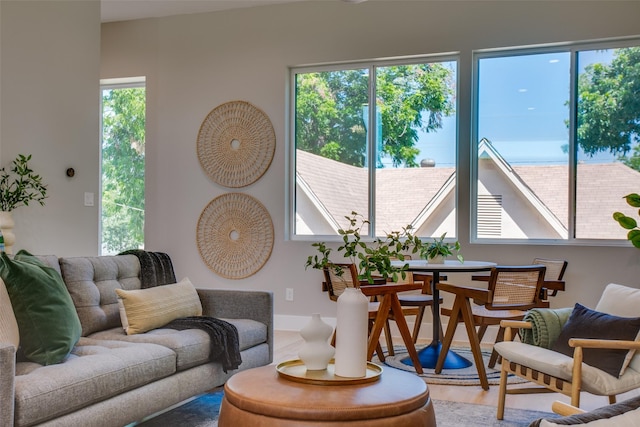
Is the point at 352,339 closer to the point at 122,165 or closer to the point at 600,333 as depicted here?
the point at 600,333

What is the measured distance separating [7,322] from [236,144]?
3.93 metres

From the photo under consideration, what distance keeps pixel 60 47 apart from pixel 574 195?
14.1 feet

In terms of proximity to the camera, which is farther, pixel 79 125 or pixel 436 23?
pixel 436 23

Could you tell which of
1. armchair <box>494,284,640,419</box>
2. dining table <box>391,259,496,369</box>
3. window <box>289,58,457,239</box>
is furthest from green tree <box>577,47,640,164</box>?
armchair <box>494,284,640,419</box>

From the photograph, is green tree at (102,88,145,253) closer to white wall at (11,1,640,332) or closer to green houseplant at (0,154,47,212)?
white wall at (11,1,640,332)

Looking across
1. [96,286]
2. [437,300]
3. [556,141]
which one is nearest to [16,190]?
[96,286]

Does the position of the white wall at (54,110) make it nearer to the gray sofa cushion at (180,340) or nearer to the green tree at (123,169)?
the green tree at (123,169)

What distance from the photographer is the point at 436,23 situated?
562 cm

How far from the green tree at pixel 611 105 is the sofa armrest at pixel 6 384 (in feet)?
15.3

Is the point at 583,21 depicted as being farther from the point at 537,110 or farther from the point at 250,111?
the point at 250,111

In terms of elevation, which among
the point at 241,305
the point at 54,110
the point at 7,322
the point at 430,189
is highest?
the point at 54,110

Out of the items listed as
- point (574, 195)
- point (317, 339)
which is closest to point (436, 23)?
point (574, 195)

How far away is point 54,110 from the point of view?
4.88 m

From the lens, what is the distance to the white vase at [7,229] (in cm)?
422
